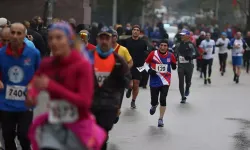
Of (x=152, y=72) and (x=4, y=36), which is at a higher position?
(x=4, y=36)

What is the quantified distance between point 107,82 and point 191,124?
18.4ft

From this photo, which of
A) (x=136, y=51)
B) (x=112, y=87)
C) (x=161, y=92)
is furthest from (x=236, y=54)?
(x=112, y=87)

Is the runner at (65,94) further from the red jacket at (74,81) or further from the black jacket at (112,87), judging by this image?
the black jacket at (112,87)

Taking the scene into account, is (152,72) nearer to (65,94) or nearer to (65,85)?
(65,85)

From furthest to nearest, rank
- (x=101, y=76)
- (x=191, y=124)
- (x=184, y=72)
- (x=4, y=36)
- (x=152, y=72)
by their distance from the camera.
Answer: (x=184, y=72) → (x=191, y=124) → (x=152, y=72) → (x=4, y=36) → (x=101, y=76)

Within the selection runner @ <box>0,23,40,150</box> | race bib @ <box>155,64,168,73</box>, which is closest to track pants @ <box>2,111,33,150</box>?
runner @ <box>0,23,40,150</box>

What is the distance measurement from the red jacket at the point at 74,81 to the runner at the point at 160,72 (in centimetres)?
764

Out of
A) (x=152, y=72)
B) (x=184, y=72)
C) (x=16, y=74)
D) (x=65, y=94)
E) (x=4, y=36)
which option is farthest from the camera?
(x=184, y=72)

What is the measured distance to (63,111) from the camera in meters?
5.71

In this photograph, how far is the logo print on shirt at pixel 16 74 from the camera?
8016 mm

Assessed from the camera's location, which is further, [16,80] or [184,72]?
[184,72]

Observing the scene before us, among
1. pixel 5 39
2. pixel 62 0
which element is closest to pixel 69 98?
pixel 5 39

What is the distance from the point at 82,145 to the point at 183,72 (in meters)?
12.6

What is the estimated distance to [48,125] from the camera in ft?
19.4
